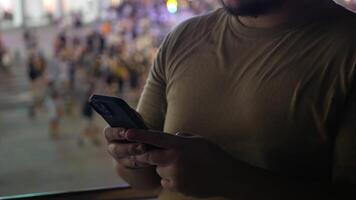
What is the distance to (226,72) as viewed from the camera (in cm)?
67

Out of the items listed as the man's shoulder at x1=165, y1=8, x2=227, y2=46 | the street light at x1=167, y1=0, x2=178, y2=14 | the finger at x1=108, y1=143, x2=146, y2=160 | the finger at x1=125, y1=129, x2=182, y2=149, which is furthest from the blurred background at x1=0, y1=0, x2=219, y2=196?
the finger at x1=125, y1=129, x2=182, y2=149

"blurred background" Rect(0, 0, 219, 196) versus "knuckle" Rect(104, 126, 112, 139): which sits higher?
"knuckle" Rect(104, 126, 112, 139)

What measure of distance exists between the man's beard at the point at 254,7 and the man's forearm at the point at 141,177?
0.24 metres

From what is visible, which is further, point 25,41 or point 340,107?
point 25,41

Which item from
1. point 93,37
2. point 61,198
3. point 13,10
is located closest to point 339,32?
point 61,198

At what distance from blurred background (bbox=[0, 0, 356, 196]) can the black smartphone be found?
13.1ft

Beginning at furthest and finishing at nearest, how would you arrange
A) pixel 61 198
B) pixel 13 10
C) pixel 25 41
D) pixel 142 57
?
pixel 13 10 < pixel 25 41 < pixel 142 57 < pixel 61 198

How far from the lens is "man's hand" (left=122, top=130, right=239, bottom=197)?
1.79ft

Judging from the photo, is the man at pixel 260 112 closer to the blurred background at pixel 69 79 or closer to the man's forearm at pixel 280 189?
the man's forearm at pixel 280 189

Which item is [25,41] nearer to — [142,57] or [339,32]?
[142,57]

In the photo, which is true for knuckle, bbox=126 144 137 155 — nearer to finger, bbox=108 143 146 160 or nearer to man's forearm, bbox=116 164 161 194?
finger, bbox=108 143 146 160

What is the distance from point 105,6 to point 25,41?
1.35 meters

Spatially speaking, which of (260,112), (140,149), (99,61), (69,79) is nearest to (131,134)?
(140,149)

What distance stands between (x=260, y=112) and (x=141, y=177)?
0.65 feet
